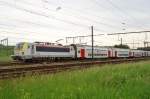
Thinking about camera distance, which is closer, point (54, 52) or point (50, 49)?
point (50, 49)

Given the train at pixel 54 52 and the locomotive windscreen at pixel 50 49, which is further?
the locomotive windscreen at pixel 50 49

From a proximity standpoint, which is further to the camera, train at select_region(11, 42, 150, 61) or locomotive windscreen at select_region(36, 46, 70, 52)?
locomotive windscreen at select_region(36, 46, 70, 52)

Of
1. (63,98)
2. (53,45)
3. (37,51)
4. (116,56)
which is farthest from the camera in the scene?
(116,56)

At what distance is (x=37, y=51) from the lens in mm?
39500

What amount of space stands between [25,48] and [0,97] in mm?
30789

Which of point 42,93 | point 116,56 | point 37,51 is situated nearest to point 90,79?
point 42,93

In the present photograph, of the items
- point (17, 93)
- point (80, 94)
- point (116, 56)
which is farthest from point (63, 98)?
point (116, 56)

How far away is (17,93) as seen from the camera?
1012cm

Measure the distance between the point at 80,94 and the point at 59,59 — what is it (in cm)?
3646

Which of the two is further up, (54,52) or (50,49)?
(50,49)

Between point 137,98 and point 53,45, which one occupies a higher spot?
point 53,45

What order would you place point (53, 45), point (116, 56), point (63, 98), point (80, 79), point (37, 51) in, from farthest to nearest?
point (116, 56) < point (53, 45) < point (37, 51) < point (80, 79) < point (63, 98)

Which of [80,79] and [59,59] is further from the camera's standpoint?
[59,59]

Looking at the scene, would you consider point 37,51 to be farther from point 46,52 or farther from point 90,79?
point 90,79
